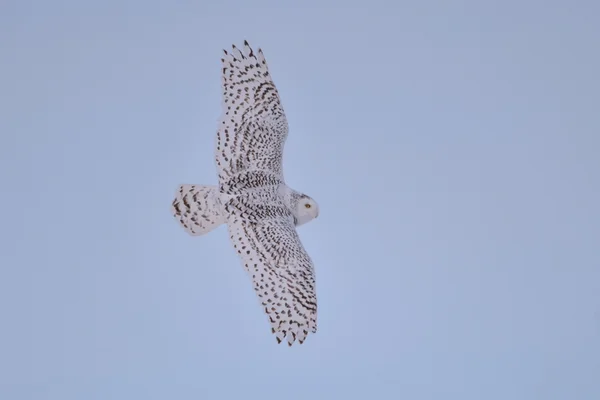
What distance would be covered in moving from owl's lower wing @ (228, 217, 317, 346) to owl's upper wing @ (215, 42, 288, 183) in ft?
1.87

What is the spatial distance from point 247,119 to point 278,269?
4.45 feet

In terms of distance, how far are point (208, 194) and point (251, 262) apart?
71 cm

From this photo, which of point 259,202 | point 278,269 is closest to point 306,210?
point 259,202

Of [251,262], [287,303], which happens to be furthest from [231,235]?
[287,303]

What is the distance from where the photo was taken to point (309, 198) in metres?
7.76

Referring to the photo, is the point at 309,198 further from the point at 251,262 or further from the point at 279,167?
the point at 251,262

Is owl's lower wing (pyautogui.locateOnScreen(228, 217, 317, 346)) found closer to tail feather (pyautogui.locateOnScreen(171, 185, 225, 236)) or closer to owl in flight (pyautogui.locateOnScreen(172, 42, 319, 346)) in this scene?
owl in flight (pyautogui.locateOnScreen(172, 42, 319, 346))

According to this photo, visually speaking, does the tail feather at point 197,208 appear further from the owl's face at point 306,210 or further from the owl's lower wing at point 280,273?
the owl's face at point 306,210

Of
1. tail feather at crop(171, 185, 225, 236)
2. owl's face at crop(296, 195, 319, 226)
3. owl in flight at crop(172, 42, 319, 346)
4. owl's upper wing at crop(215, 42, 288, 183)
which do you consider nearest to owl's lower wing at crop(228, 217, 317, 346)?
owl in flight at crop(172, 42, 319, 346)

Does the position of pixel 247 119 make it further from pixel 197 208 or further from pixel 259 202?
pixel 197 208

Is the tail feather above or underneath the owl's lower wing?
above

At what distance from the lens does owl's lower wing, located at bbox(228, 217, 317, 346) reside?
22.2 ft

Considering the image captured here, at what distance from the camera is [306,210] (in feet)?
25.3

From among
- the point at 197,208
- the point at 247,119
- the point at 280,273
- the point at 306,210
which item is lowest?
the point at 280,273
